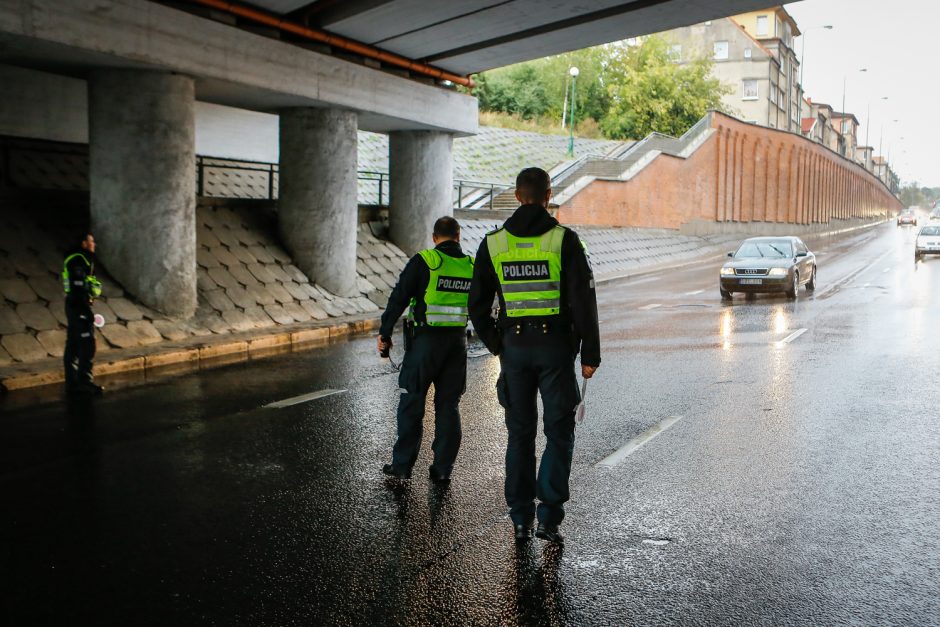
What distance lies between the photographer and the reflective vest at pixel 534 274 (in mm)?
4945

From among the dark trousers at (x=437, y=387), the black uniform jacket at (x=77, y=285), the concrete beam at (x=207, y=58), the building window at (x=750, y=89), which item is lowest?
the dark trousers at (x=437, y=387)

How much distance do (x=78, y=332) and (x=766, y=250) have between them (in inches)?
692

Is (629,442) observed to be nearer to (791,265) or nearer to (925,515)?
(925,515)

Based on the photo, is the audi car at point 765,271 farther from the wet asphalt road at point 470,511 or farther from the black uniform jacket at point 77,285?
the black uniform jacket at point 77,285

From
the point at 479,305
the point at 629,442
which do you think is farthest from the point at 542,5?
the point at 479,305

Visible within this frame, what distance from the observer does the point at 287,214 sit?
696 inches

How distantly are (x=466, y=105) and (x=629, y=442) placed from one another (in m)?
15.1

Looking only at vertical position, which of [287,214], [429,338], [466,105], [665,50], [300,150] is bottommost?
[429,338]

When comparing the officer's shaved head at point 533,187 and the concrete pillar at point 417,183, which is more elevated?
the concrete pillar at point 417,183

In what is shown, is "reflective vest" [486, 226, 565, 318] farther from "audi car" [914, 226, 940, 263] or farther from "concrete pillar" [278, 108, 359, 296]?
"audi car" [914, 226, 940, 263]

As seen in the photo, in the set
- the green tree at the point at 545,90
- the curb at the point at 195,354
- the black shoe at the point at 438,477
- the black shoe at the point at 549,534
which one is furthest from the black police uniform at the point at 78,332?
the green tree at the point at 545,90

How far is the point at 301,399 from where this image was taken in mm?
9500

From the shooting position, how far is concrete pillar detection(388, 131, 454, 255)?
68.8ft

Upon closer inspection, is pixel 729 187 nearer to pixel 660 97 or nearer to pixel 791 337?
pixel 660 97
